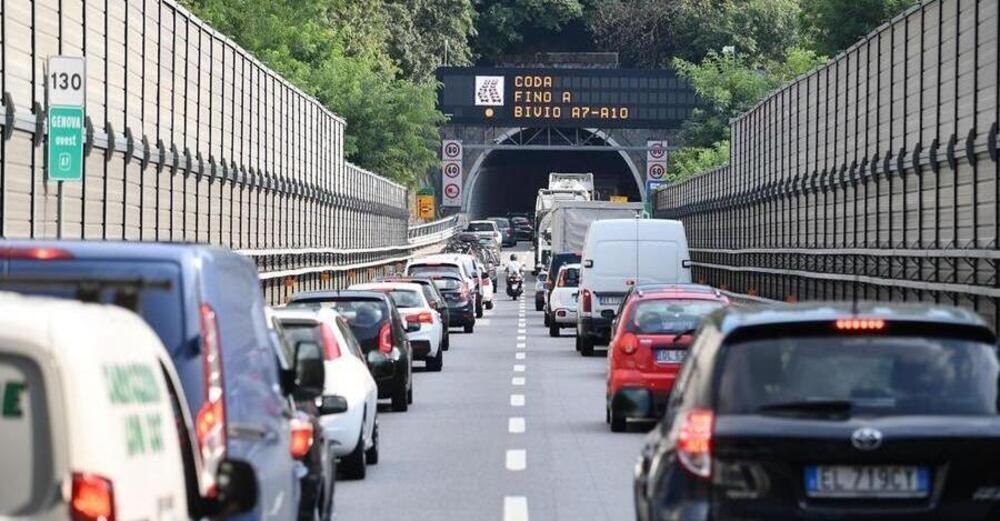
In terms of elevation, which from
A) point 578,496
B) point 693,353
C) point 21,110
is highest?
point 21,110

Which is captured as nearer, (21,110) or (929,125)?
(21,110)

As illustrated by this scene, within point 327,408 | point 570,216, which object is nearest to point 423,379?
point 327,408

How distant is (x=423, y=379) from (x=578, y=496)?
1569 centimetres

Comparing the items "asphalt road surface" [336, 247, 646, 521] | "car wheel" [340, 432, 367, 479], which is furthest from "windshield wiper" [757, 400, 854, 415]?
"car wheel" [340, 432, 367, 479]

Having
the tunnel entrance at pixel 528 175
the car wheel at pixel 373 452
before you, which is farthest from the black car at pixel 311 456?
the tunnel entrance at pixel 528 175

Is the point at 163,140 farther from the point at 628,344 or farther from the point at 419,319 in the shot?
the point at 628,344

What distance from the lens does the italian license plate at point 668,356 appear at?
885 inches

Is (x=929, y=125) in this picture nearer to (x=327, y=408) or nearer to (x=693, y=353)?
(x=327, y=408)

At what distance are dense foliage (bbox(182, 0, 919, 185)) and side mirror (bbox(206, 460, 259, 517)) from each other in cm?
8680

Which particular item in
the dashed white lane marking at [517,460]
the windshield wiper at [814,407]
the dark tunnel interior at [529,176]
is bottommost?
the dashed white lane marking at [517,460]

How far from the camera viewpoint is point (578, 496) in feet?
52.5

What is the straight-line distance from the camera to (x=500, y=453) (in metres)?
19.6

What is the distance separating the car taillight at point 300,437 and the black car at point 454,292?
37.1 m

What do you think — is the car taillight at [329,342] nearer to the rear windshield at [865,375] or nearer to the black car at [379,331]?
the black car at [379,331]
